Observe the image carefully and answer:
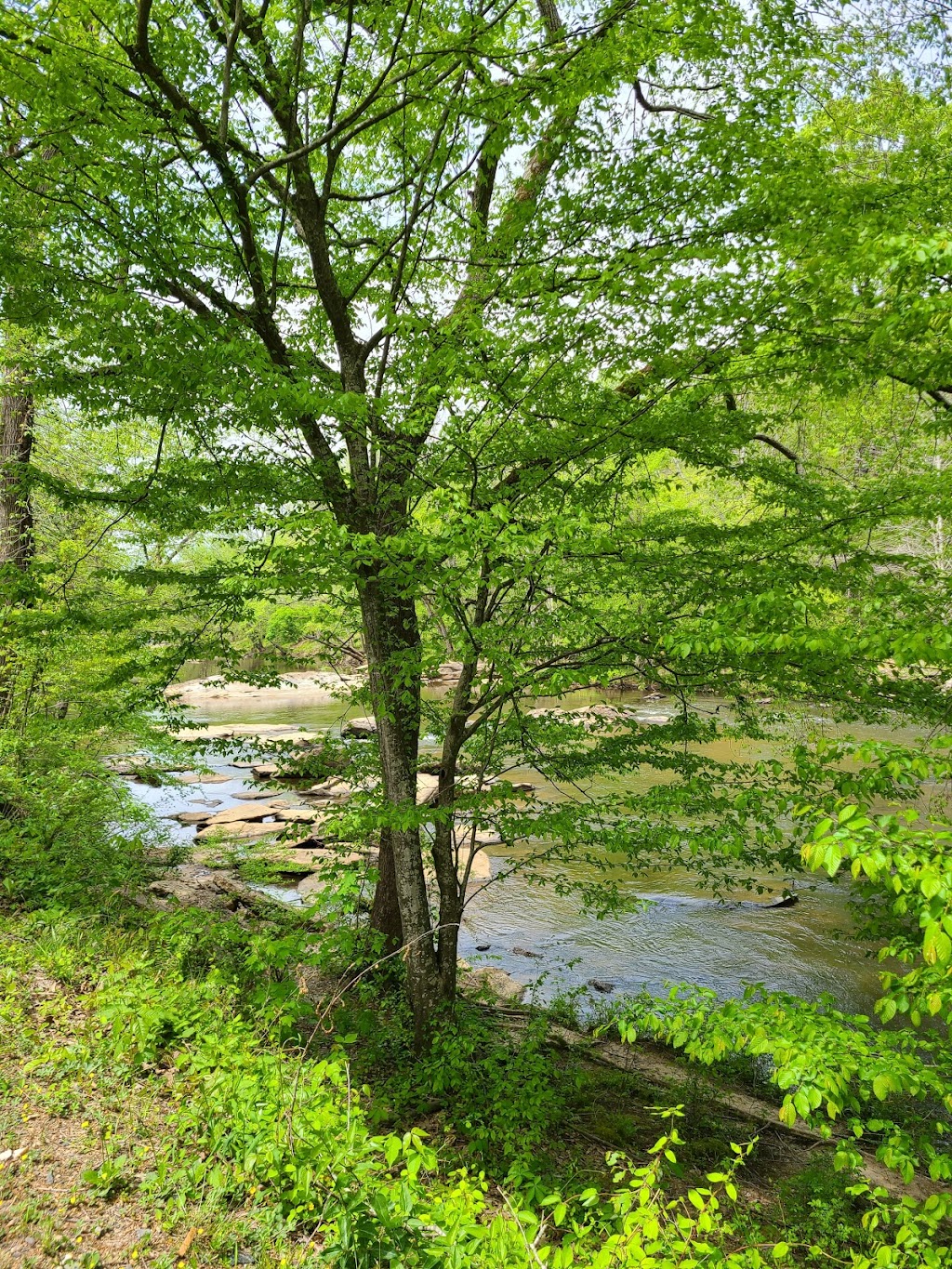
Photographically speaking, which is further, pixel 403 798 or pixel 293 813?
pixel 293 813

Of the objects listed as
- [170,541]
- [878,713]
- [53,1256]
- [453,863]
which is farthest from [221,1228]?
[170,541]

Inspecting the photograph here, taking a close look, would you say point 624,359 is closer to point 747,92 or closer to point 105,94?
point 747,92

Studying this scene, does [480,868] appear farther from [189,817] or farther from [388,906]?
[189,817]

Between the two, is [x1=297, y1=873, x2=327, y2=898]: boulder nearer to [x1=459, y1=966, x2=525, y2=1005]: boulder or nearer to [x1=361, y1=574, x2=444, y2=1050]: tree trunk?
[x1=459, y1=966, x2=525, y2=1005]: boulder

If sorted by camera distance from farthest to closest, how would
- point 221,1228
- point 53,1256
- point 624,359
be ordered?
point 624,359 < point 221,1228 < point 53,1256

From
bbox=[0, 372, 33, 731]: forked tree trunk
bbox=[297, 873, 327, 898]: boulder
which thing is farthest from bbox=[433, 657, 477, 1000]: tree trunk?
bbox=[0, 372, 33, 731]: forked tree trunk

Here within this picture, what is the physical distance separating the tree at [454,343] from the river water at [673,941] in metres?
3.28

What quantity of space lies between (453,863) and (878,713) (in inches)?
148

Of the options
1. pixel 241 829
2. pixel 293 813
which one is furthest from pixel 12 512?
pixel 293 813

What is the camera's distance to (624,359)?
479 cm

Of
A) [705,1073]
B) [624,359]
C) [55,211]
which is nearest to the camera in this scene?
[55,211]

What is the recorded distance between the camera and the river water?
755 centimetres

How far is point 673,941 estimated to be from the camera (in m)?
8.51

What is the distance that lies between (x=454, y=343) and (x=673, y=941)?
316 inches
